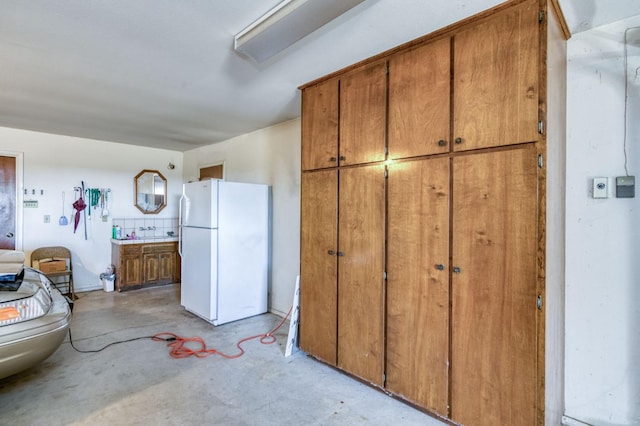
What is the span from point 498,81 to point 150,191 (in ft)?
18.7

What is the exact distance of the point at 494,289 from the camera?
5.99ft

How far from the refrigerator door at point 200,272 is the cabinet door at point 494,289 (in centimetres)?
267

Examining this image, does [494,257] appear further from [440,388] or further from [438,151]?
[440,388]

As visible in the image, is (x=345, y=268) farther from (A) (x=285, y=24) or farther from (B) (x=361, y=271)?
(A) (x=285, y=24)

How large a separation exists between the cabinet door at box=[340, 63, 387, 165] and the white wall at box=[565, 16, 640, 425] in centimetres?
119

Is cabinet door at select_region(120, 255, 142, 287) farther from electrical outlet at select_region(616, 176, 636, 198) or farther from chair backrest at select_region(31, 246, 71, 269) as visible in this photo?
electrical outlet at select_region(616, 176, 636, 198)

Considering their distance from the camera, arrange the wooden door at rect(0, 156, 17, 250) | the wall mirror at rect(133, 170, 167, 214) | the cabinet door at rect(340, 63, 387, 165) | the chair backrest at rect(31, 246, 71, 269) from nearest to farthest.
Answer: the cabinet door at rect(340, 63, 387, 165) < the wooden door at rect(0, 156, 17, 250) < the chair backrest at rect(31, 246, 71, 269) < the wall mirror at rect(133, 170, 167, 214)

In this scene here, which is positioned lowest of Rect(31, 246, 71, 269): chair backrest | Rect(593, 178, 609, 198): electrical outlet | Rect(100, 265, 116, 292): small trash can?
Rect(100, 265, 116, 292): small trash can

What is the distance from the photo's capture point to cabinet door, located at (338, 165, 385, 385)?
2365 mm

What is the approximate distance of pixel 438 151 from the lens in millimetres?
Result: 2041

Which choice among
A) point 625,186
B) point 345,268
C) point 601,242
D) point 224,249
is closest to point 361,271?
point 345,268

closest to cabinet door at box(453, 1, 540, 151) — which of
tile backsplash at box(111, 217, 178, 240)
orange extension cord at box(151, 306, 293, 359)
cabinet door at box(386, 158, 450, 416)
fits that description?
cabinet door at box(386, 158, 450, 416)

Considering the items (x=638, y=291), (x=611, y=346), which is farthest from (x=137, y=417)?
(x=638, y=291)

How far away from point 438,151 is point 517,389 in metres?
1.41
